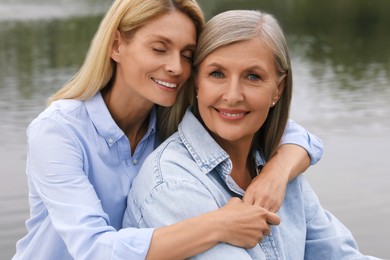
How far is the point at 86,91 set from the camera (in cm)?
322

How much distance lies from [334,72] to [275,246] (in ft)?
57.2

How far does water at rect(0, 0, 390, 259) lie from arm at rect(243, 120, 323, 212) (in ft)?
14.3

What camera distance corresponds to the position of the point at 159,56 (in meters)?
3.08

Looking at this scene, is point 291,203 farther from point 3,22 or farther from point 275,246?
point 3,22

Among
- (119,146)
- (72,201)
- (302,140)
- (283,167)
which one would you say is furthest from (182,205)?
(302,140)

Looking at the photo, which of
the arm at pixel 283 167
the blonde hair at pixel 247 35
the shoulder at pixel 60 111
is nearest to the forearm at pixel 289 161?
the arm at pixel 283 167

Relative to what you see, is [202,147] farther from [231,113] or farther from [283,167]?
[283,167]

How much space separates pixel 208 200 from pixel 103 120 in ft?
2.39

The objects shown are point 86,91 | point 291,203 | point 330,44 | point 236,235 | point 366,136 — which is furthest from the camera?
point 330,44

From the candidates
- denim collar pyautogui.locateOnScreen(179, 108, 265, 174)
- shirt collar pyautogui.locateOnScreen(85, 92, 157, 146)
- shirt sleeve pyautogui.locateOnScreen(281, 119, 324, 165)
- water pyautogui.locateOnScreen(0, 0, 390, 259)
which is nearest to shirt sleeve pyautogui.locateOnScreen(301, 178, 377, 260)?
shirt sleeve pyautogui.locateOnScreen(281, 119, 324, 165)

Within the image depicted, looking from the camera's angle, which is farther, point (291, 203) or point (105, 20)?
point (105, 20)

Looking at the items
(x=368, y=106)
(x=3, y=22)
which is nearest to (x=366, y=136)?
(x=368, y=106)

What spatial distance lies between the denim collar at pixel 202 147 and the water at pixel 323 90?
16.7 ft

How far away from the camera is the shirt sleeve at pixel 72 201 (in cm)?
257
